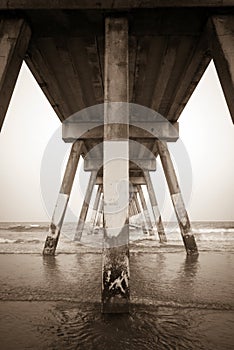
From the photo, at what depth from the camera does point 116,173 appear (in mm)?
2658

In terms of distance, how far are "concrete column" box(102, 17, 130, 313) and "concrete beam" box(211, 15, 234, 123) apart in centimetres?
86

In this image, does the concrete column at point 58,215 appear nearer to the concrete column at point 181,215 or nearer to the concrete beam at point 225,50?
the concrete column at point 181,215

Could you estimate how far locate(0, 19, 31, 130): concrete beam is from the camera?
2.69 metres

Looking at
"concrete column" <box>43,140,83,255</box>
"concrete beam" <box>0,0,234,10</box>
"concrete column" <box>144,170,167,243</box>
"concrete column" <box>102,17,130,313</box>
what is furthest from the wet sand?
"concrete column" <box>144,170,167,243</box>

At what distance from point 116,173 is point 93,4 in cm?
160

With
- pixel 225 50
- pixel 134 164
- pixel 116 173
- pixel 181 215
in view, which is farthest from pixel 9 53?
pixel 134 164

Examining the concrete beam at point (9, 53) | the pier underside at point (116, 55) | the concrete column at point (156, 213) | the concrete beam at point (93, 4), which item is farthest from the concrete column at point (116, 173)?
the concrete column at point (156, 213)

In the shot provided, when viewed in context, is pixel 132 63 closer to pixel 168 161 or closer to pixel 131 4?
pixel 131 4

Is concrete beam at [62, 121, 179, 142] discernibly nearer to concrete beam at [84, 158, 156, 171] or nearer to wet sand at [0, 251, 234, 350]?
wet sand at [0, 251, 234, 350]

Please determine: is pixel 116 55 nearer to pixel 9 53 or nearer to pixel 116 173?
pixel 9 53

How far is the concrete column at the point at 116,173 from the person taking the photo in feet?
8.20

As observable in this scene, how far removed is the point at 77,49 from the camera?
376 cm

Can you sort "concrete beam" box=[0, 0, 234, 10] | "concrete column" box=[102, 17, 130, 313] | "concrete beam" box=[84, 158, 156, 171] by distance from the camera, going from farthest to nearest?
"concrete beam" box=[84, 158, 156, 171] < "concrete beam" box=[0, 0, 234, 10] < "concrete column" box=[102, 17, 130, 313]

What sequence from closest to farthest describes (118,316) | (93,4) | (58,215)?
(118,316) < (93,4) < (58,215)
